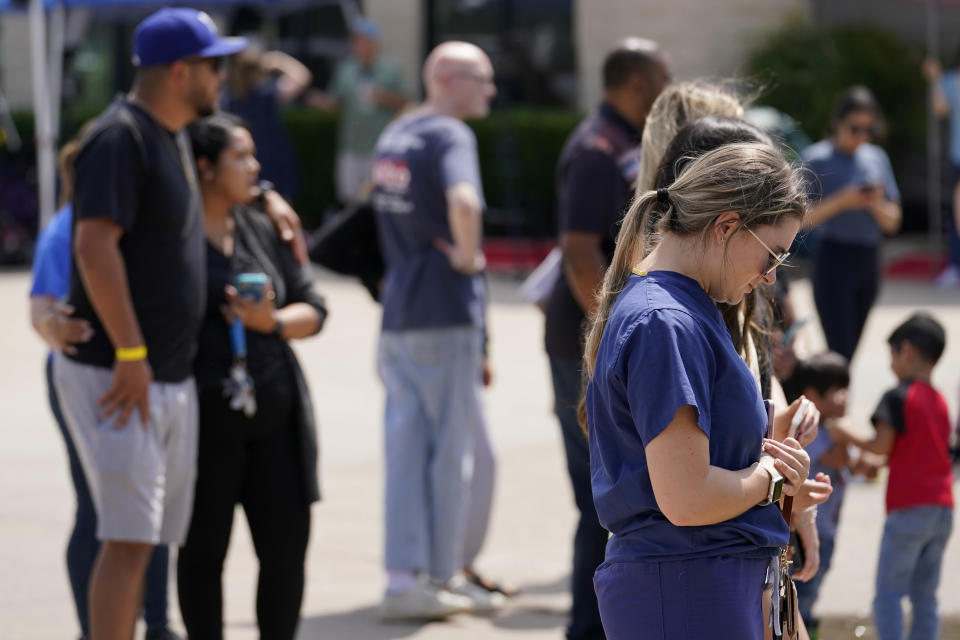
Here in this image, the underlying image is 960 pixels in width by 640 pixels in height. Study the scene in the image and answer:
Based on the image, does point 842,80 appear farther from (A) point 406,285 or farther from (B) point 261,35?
(A) point 406,285

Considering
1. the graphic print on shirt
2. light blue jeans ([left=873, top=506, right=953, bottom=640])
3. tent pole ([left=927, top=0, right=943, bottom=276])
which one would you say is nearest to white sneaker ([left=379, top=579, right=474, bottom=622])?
the graphic print on shirt

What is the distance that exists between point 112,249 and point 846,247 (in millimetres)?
4862

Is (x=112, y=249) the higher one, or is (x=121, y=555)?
(x=112, y=249)

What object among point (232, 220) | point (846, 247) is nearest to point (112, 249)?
point (232, 220)

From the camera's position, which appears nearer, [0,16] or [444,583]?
[444,583]

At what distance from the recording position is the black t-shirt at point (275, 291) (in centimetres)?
444

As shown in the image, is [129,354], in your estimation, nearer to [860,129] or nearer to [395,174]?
[395,174]

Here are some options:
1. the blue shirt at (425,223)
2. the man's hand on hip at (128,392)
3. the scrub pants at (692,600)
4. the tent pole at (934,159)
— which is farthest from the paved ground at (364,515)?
the tent pole at (934,159)

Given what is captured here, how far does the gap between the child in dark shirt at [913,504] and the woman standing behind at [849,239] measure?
127 inches

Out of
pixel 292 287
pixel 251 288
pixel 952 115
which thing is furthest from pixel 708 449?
pixel 952 115

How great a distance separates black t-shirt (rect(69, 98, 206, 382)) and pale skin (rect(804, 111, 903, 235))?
4.16 m

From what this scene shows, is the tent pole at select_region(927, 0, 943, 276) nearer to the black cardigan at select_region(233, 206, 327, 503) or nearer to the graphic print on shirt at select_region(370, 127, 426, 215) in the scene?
the graphic print on shirt at select_region(370, 127, 426, 215)

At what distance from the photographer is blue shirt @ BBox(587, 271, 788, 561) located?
8.68ft

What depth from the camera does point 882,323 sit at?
11.6m
